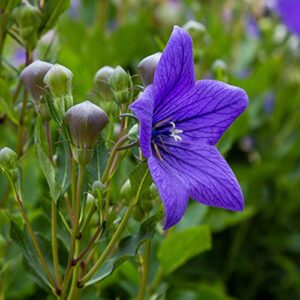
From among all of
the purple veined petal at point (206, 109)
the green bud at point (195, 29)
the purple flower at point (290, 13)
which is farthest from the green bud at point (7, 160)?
the purple flower at point (290, 13)

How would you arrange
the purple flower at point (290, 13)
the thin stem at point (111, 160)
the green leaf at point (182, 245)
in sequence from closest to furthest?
1. the thin stem at point (111, 160)
2. the green leaf at point (182, 245)
3. the purple flower at point (290, 13)

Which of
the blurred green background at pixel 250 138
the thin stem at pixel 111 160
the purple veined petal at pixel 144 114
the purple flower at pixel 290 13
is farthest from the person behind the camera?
the purple flower at pixel 290 13

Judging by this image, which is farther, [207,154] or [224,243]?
[224,243]

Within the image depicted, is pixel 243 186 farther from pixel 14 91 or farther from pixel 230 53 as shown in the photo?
pixel 14 91

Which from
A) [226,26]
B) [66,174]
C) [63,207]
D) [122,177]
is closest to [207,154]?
[66,174]

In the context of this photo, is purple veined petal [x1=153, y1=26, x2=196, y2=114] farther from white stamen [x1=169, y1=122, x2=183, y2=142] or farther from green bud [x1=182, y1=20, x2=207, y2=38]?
green bud [x1=182, y1=20, x2=207, y2=38]

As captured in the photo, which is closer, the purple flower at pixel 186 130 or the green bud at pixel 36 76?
the purple flower at pixel 186 130

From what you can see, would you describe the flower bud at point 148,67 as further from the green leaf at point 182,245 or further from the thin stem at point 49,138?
the green leaf at point 182,245
